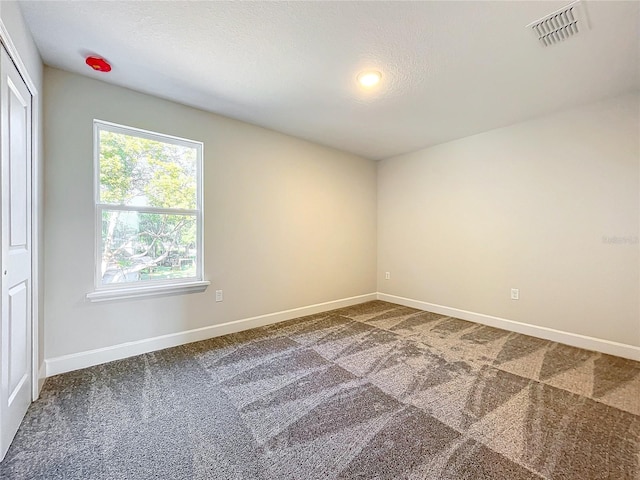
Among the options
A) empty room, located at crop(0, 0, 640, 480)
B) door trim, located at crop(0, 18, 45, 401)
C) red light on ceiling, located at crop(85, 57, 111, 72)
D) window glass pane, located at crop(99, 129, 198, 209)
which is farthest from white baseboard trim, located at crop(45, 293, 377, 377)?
red light on ceiling, located at crop(85, 57, 111, 72)

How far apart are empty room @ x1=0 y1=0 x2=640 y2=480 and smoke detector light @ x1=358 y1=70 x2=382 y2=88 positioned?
0.08 ft

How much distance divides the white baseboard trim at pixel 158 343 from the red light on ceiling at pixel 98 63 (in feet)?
7.49

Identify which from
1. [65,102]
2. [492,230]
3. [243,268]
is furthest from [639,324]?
[65,102]

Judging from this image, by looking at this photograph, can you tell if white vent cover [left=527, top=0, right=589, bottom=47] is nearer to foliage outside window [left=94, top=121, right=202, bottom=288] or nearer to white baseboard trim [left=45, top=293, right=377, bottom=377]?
foliage outside window [left=94, top=121, right=202, bottom=288]

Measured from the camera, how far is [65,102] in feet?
7.39

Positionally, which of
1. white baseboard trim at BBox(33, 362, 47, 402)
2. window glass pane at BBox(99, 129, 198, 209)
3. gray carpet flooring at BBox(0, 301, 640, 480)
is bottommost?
gray carpet flooring at BBox(0, 301, 640, 480)

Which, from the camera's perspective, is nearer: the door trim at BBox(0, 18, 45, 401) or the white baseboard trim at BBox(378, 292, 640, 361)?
the door trim at BBox(0, 18, 45, 401)

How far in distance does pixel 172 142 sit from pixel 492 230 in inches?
149

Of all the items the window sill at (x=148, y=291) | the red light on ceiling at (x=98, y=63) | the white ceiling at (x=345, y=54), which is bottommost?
the window sill at (x=148, y=291)

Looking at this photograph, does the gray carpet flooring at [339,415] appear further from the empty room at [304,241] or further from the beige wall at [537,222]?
the beige wall at [537,222]

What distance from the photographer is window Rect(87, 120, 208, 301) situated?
245cm

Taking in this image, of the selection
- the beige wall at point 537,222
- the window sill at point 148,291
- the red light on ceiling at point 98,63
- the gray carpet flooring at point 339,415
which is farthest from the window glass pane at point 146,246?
the beige wall at point 537,222

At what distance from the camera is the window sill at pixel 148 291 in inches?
92.8

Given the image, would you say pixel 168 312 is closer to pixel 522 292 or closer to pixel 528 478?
pixel 528 478
